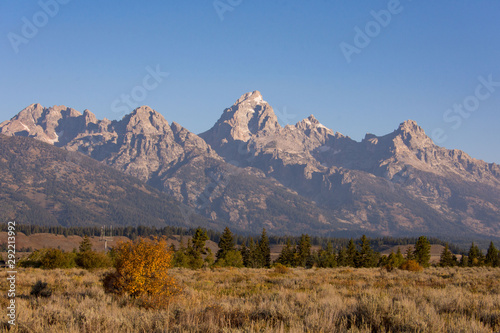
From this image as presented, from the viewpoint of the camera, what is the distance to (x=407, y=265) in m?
45.2

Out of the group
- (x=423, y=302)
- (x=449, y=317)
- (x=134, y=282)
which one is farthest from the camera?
(x=134, y=282)

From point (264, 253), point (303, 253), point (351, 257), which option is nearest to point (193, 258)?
point (303, 253)

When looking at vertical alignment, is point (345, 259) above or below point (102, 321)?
below

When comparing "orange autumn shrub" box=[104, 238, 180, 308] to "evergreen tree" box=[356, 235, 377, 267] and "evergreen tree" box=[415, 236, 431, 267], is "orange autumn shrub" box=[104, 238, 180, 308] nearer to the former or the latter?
"evergreen tree" box=[356, 235, 377, 267]

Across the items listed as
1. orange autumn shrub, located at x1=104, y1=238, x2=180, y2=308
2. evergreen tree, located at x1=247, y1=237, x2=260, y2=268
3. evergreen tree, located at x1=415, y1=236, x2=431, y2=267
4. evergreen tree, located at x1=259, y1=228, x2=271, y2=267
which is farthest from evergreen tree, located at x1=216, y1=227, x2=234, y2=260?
orange autumn shrub, located at x1=104, y1=238, x2=180, y2=308

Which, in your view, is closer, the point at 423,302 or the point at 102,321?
the point at 102,321

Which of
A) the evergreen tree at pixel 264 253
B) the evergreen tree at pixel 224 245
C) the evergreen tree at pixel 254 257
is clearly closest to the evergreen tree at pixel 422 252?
the evergreen tree at pixel 264 253

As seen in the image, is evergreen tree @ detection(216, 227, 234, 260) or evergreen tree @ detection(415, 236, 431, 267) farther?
evergreen tree @ detection(415, 236, 431, 267)

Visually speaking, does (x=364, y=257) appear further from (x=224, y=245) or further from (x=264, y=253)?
(x=224, y=245)

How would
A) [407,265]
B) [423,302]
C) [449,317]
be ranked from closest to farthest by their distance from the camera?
[449,317]
[423,302]
[407,265]

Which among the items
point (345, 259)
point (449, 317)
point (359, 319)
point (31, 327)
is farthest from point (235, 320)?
point (345, 259)

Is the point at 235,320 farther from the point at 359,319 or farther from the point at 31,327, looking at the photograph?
the point at 31,327

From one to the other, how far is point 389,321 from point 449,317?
94.6 inches

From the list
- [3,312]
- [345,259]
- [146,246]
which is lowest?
[345,259]
